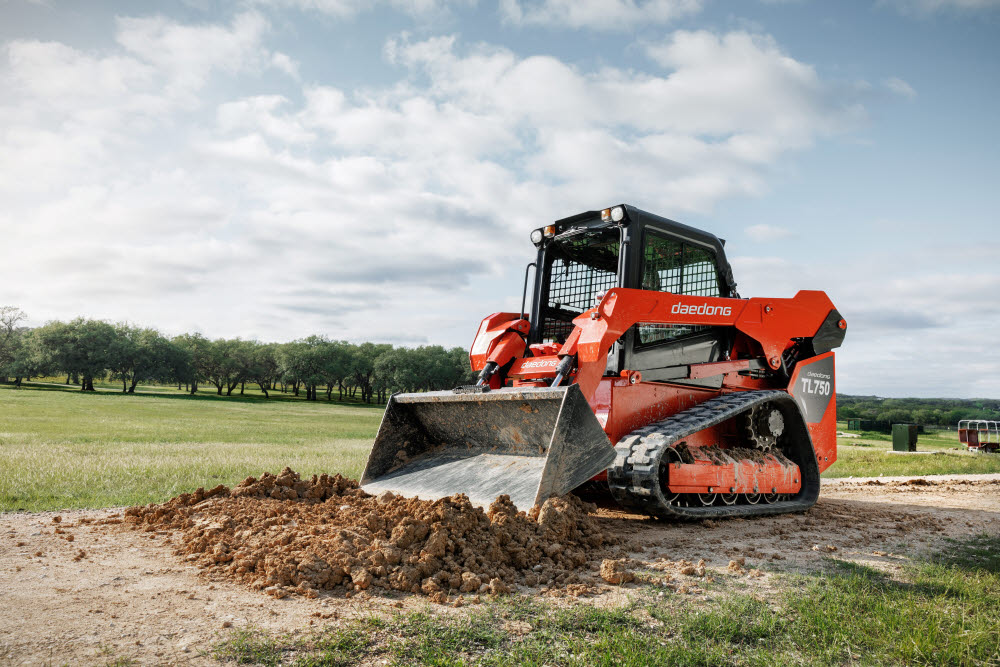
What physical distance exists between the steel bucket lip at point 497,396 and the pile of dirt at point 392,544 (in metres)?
0.93

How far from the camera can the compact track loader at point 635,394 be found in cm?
625

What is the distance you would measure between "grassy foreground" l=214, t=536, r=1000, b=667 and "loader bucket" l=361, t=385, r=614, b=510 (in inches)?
56.5

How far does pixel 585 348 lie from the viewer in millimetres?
6559

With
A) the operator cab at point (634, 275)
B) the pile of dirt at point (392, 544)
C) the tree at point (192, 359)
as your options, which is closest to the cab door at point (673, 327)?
the operator cab at point (634, 275)

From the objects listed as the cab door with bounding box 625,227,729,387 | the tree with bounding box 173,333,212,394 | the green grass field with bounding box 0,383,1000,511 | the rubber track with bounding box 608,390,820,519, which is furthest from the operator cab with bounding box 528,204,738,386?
the tree with bounding box 173,333,212,394

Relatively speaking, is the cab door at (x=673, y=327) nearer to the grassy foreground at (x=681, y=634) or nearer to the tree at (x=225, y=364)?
the grassy foreground at (x=681, y=634)

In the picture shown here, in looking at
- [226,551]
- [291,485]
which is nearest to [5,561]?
[226,551]

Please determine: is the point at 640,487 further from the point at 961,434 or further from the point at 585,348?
the point at 961,434

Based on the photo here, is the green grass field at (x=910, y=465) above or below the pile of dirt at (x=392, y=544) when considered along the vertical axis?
below

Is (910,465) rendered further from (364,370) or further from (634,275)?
(364,370)

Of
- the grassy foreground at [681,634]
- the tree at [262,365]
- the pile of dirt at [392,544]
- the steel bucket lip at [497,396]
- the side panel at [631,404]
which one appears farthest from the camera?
the tree at [262,365]

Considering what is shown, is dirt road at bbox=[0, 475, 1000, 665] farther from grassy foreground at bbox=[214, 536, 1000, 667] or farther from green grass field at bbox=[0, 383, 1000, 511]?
green grass field at bbox=[0, 383, 1000, 511]

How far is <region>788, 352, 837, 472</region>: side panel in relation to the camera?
28.7ft

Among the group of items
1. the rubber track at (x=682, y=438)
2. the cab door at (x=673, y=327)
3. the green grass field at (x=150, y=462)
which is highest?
the cab door at (x=673, y=327)
